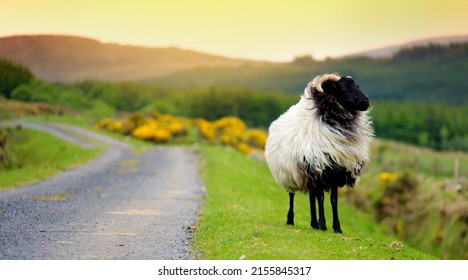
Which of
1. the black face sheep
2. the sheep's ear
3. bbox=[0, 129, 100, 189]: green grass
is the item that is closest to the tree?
bbox=[0, 129, 100, 189]: green grass

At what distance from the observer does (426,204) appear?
27.7 metres

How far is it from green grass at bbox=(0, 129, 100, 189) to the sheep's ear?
1524 cm

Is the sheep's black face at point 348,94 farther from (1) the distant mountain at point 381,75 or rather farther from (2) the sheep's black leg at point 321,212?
(1) the distant mountain at point 381,75

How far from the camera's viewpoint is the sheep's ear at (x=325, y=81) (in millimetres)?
13820

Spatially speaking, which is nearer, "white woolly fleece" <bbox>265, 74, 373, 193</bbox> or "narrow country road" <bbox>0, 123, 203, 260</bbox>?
"narrow country road" <bbox>0, 123, 203, 260</bbox>

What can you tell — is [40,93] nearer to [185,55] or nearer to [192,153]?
[192,153]

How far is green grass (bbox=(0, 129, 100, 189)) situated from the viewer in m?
29.0

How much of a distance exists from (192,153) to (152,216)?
26.8 meters

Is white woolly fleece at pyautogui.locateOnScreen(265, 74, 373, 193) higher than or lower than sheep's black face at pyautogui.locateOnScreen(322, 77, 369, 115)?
lower

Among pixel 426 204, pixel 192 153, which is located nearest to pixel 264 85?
pixel 192 153

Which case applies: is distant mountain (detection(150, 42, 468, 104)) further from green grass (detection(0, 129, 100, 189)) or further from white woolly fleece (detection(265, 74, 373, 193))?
white woolly fleece (detection(265, 74, 373, 193))

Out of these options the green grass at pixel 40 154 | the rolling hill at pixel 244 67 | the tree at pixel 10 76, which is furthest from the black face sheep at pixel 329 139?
the tree at pixel 10 76

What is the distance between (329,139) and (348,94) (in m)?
1.06

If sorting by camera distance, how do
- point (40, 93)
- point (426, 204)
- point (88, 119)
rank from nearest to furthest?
point (426, 204)
point (40, 93)
point (88, 119)
